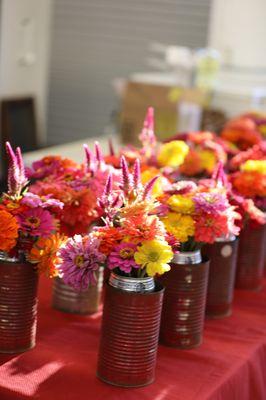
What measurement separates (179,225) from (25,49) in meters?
3.88

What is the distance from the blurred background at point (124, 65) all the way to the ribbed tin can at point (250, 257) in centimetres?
222

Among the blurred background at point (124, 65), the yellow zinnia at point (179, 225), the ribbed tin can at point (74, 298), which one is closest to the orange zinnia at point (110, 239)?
the yellow zinnia at point (179, 225)

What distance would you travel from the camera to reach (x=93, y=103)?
6.08 metres

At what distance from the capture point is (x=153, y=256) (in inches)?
56.9

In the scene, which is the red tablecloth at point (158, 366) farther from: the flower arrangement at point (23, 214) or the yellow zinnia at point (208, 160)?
the yellow zinnia at point (208, 160)

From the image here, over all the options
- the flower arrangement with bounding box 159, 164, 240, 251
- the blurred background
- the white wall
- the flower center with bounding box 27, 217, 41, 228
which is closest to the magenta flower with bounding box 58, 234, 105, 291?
the flower center with bounding box 27, 217, 41, 228

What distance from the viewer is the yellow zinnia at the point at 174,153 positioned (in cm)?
211

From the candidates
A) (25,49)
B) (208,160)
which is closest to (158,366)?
(208,160)

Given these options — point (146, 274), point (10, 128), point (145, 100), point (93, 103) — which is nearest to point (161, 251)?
point (146, 274)

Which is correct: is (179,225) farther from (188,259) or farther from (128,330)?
(128,330)

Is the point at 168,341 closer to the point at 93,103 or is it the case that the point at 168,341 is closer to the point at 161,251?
the point at 161,251

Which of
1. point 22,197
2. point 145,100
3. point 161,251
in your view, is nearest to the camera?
point 161,251

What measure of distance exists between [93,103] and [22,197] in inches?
179

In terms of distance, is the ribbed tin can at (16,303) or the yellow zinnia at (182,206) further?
the yellow zinnia at (182,206)
